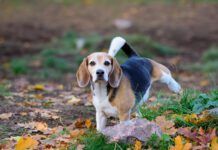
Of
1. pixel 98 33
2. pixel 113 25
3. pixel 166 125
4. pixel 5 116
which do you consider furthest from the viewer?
pixel 113 25

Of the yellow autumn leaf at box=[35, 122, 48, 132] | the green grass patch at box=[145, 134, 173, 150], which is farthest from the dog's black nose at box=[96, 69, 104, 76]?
the green grass patch at box=[145, 134, 173, 150]

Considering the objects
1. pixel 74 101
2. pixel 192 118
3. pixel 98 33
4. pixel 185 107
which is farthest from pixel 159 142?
pixel 98 33

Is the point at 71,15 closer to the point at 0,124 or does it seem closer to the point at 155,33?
the point at 155,33

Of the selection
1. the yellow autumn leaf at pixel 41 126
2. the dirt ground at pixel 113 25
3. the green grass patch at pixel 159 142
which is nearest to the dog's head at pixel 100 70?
the yellow autumn leaf at pixel 41 126

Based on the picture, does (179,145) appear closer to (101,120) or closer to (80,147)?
(80,147)

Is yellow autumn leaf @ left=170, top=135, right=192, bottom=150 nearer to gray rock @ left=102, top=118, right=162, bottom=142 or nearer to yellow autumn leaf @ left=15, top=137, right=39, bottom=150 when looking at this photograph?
gray rock @ left=102, top=118, right=162, bottom=142

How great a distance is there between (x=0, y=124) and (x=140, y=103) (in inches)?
59.7

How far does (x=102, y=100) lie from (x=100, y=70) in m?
0.37

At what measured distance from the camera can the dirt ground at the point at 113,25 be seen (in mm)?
16016

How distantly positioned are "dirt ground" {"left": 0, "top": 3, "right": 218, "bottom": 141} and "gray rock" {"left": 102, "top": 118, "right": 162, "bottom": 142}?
5896 millimetres

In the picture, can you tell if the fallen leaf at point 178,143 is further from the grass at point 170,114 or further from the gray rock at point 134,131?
the gray rock at point 134,131

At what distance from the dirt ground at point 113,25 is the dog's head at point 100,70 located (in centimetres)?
516

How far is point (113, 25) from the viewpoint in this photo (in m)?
19.8

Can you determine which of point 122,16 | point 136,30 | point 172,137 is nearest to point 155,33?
point 136,30
